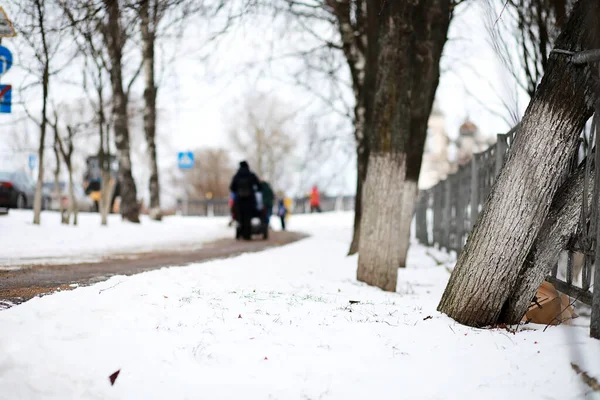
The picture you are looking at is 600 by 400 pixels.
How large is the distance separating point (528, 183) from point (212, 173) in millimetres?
56826

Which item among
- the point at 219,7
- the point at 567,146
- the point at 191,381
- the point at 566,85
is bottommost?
the point at 191,381

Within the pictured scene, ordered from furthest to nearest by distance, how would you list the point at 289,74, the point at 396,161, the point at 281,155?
1. the point at 281,155
2. the point at 289,74
3. the point at 396,161

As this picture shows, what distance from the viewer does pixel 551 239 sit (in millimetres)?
4676

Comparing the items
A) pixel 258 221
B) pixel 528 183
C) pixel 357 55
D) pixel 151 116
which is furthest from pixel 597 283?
pixel 151 116

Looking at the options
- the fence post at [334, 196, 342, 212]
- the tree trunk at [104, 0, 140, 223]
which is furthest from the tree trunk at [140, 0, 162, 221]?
the fence post at [334, 196, 342, 212]

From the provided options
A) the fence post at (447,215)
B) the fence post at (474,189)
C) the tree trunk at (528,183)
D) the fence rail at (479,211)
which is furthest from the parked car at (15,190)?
the tree trunk at (528,183)

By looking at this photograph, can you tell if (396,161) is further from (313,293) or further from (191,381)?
(191,381)

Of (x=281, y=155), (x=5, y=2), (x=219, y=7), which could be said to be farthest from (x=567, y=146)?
(x=281, y=155)

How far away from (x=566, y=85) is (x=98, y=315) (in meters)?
3.67

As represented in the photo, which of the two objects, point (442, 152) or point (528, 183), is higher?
point (442, 152)

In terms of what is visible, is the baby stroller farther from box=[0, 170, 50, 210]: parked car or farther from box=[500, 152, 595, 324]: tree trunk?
box=[500, 152, 595, 324]: tree trunk

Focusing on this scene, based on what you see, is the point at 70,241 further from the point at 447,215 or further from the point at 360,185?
the point at 447,215

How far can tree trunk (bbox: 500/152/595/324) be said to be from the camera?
457 centimetres

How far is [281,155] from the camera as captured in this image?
2101 inches
